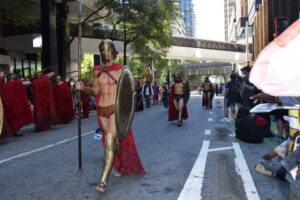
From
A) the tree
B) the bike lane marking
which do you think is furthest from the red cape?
the tree

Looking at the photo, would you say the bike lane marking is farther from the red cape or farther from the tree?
the tree

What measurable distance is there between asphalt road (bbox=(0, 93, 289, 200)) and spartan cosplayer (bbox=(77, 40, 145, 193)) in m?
0.57

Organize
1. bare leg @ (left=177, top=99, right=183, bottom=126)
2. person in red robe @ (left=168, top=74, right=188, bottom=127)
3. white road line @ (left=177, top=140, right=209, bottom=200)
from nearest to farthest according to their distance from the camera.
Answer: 1. white road line @ (left=177, top=140, right=209, bottom=200)
2. bare leg @ (left=177, top=99, right=183, bottom=126)
3. person in red robe @ (left=168, top=74, right=188, bottom=127)

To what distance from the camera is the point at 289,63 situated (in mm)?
2467

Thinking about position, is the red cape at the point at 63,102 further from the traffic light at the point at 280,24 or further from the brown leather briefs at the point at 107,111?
the brown leather briefs at the point at 107,111

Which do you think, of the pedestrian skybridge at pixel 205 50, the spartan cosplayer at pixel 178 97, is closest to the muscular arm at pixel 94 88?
the spartan cosplayer at pixel 178 97

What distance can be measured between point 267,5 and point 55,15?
16.5m

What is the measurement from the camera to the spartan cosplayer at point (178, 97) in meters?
14.3

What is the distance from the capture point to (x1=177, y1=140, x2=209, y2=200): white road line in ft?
17.1

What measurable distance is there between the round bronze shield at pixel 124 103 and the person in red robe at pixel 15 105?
7161 mm

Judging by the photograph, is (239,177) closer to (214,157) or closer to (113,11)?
(214,157)

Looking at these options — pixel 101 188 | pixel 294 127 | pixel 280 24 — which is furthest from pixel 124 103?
pixel 280 24

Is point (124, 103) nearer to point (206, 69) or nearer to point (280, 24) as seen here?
point (280, 24)

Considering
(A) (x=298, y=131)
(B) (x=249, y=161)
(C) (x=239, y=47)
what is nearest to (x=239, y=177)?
(B) (x=249, y=161)
